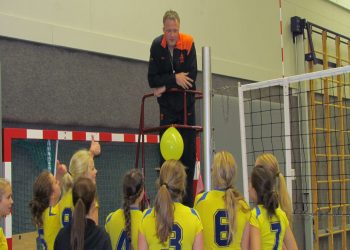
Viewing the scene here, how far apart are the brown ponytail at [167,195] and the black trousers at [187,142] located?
92cm

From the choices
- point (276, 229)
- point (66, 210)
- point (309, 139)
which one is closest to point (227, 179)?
point (276, 229)

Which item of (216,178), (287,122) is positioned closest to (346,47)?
(287,122)

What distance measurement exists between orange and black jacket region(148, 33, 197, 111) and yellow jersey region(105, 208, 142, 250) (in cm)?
113

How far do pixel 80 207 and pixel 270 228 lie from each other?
1.16 meters

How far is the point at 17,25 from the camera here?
409 centimetres

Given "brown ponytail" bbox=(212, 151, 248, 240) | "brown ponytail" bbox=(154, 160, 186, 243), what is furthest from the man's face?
"brown ponytail" bbox=(154, 160, 186, 243)

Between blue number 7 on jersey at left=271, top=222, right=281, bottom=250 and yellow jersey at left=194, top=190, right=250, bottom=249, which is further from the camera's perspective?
blue number 7 on jersey at left=271, top=222, right=281, bottom=250

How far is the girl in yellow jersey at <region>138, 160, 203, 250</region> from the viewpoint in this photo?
2.49 metres

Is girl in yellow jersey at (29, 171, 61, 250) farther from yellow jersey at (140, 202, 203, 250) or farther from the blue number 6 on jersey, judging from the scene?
the blue number 6 on jersey

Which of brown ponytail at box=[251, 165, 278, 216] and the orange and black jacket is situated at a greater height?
the orange and black jacket

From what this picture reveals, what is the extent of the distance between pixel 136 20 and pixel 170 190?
2989mm

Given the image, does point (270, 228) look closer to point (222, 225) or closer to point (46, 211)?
point (222, 225)

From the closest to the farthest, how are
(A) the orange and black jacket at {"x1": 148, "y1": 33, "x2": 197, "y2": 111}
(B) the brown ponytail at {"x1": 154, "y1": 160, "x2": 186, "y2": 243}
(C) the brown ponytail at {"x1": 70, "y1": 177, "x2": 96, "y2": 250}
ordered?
(C) the brown ponytail at {"x1": 70, "y1": 177, "x2": 96, "y2": 250}, (B) the brown ponytail at {"x1": 154, "y1": 160, "x2": 186, "y2": 243}, (A) the orange and black jacket at {"x1": 148, "y1": 33, "x2": 197, "y2": 111}

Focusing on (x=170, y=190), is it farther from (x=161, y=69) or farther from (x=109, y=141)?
(x=109, y=141)
